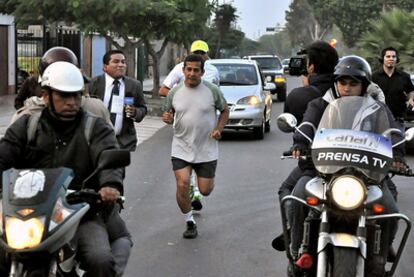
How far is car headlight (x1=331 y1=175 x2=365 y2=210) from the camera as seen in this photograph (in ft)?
13.5

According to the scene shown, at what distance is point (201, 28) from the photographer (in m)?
23.5

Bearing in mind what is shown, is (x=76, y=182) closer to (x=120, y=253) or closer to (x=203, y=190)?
(x=120, y=253)

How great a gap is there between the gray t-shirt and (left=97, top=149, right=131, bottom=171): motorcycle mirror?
3.46 m

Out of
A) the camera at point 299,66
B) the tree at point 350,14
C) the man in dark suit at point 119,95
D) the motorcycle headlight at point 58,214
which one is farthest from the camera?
the tree at point 350,14

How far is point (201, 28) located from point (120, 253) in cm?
1965

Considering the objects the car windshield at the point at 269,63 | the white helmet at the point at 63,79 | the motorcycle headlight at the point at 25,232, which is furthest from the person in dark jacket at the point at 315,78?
the car windshield at the point at 269,63

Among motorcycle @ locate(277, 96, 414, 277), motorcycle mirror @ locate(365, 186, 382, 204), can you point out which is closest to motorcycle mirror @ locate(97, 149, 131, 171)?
motorcycle @ locate(277, 96, 414, 277)

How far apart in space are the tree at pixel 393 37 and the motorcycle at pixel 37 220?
17.8m

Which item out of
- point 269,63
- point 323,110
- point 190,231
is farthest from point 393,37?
point 323,110

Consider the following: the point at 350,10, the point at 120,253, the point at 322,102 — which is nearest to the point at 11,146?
the point at 120,253

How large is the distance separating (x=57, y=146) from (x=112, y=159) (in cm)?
51

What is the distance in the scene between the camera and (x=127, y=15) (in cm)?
2189

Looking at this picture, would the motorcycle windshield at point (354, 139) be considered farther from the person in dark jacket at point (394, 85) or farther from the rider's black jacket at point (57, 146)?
the person in dark jacket at point (394, 85)

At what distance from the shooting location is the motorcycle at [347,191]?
13.6 ft
